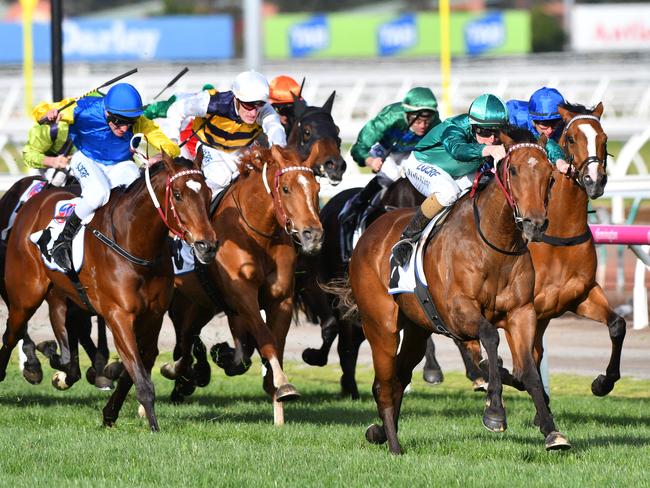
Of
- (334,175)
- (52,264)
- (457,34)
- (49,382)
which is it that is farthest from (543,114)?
(457,34)

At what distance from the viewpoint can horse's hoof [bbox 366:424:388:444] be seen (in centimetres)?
719

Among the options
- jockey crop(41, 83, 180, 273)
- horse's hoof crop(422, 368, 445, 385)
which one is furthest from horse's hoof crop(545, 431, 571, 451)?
horse's hoof crop(422, 368, 445, 385)

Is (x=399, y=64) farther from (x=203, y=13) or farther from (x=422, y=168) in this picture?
(x=422, y=168)

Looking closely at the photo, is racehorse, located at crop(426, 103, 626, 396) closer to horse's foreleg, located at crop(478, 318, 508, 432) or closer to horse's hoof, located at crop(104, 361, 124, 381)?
horse's foreleg, located at crop(478, 318, 508, 432)

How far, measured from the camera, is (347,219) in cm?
1011

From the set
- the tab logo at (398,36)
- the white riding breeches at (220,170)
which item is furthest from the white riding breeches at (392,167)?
the tab logo at (398,36)

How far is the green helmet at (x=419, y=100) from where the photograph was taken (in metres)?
9.32

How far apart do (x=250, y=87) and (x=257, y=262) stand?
1.20 metres

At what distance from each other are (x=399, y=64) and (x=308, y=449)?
105 feet

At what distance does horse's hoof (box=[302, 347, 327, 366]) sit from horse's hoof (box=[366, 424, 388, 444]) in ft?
8.41

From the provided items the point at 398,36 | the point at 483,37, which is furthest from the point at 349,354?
the point at 398,36

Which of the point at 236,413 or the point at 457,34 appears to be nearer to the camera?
the point at 236,413

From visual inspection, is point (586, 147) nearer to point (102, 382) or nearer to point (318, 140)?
point (318, 140)

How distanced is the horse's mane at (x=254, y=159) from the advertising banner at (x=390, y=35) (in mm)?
42611
